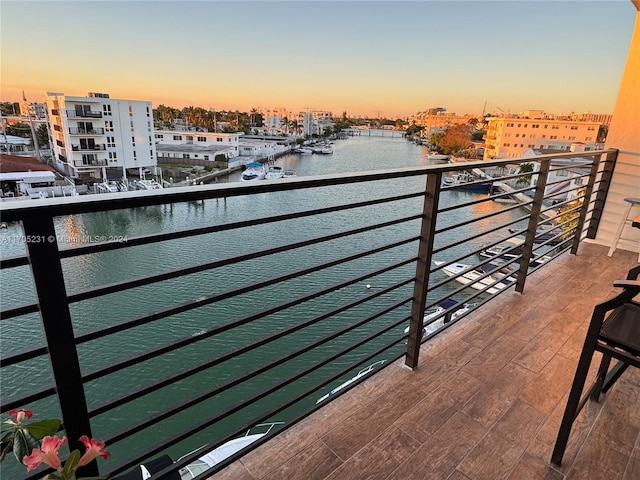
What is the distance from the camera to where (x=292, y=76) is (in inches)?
1300

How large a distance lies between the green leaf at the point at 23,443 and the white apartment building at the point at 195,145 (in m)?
33.7

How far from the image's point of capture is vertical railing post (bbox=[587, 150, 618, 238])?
333cm

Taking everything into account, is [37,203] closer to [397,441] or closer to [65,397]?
[65,397]

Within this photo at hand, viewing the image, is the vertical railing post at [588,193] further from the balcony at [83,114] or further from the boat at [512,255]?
the balcony at [83,114]

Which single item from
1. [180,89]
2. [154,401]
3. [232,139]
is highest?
[180,89]

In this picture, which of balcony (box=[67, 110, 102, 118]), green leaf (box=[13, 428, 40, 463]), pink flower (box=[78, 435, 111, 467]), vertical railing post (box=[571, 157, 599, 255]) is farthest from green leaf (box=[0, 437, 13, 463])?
balcony (box=[67, 110, 102, 118])

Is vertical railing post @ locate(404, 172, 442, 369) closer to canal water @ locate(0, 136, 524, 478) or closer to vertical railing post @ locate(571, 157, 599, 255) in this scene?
vertical railing post @ locate(571, 157, 599, 255)

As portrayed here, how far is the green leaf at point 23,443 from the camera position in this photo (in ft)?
2.04

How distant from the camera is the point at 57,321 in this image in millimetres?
758

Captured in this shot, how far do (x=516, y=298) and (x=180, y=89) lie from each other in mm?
34145

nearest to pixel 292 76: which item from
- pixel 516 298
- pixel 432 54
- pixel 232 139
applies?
pixel 232 139

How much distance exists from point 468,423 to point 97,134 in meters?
26.4

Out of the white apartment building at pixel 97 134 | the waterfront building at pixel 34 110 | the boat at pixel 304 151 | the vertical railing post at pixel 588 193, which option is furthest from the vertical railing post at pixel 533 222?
the boat at pixel 304 151

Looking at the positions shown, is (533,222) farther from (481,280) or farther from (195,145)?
→ (195,145)
